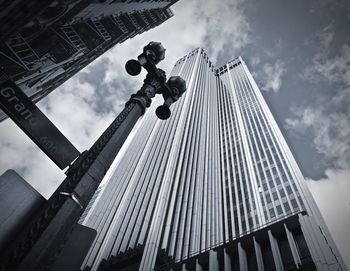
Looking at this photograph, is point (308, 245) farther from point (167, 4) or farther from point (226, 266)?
point (167, 4)

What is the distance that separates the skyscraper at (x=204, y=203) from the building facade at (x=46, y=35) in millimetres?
19980

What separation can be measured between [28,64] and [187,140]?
4349 centimetres

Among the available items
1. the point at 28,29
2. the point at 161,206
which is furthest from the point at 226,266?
the point at 28,29

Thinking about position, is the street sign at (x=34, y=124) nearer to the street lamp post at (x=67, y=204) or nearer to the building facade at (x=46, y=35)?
the street lamp post at (x=67, y=204)

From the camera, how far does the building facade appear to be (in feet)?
21.1

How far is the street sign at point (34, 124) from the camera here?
157 inches

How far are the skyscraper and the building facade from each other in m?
20.0

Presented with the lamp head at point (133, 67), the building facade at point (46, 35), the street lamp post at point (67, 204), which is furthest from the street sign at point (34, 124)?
the lamp head at point (133, 67)

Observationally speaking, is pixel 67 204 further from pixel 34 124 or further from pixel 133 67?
pixel 133 67

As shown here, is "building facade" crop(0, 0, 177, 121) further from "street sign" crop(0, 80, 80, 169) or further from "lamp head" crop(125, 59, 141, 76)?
"lamp head" crop(125, 59, 141, 76)

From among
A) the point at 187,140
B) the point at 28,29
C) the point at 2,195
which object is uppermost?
the point at 187,140

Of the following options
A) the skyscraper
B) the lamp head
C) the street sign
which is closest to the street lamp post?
the street sign

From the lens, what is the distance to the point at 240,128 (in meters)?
86.4

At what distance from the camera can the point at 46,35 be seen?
2019 cm
